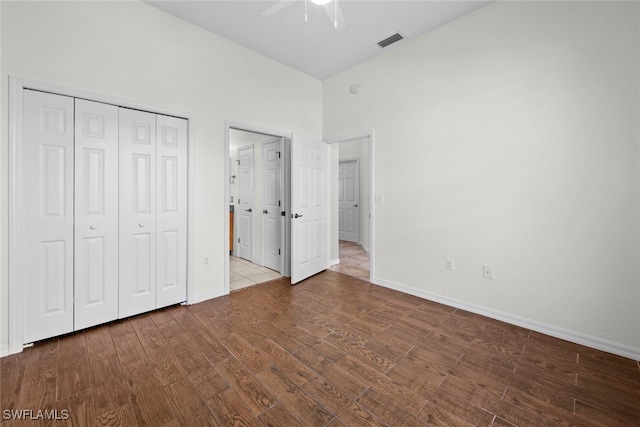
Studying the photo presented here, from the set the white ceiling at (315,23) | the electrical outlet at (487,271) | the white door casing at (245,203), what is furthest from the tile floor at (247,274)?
the white ceiling at (315,23)

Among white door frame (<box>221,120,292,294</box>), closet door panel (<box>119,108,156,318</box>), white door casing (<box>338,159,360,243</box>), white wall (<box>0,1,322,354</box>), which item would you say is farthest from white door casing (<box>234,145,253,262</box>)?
white door casing (<box>338,159,360,243</box>)

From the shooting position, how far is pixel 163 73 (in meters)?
2.81

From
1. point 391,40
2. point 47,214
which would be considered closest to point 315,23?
point 391,40

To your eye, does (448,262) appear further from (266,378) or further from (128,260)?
(128,260)

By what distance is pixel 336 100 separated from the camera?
13.9 feet

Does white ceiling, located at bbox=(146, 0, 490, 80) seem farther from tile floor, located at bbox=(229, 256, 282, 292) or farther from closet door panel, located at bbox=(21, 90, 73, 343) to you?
tile floor, located at bbox=(229, 256, 282, 292)

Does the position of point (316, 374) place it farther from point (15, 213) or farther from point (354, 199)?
point (354, 199)

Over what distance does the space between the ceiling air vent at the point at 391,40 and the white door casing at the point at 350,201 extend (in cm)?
364

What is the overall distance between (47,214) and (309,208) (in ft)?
8.90

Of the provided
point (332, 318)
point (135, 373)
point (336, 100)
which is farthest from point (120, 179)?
point (336, 100)

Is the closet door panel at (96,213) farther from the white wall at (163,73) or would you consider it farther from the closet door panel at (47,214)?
the white wall at (163,73)

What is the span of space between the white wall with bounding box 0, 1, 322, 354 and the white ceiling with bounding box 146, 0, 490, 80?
196 mm

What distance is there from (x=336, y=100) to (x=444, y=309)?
324cm

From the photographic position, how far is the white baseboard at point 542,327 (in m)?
2.13
